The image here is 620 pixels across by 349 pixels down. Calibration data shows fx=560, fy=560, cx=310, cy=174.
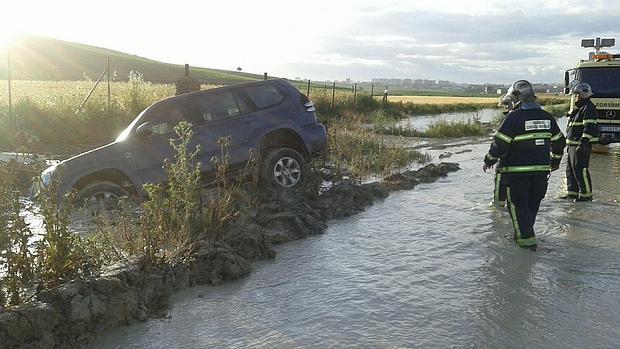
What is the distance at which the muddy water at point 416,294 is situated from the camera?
431 cm

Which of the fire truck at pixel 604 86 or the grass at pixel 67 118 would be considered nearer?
the grass at pixel 67 118

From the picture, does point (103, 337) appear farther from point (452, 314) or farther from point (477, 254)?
point (477, 254)

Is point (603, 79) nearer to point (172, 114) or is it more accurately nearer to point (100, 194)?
point (172, 114)

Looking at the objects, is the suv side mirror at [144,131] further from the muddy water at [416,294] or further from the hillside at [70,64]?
the hillside at [70,64]

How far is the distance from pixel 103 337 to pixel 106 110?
42.9 ft

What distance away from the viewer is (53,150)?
13484 millimetres

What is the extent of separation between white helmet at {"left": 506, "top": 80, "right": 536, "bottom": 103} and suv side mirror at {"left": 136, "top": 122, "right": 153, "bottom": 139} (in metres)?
5.03

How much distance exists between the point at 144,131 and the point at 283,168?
87.6 inches

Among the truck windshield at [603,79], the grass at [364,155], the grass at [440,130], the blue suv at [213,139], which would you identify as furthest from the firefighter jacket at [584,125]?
the grass at [440,130]

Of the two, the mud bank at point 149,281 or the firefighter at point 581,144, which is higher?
the firefighter at point 581,144

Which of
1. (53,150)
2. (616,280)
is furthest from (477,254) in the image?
(53,150)

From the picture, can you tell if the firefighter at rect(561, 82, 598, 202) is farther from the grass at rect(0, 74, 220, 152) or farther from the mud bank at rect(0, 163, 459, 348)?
the grass at rect(0, 74, 220, 152)

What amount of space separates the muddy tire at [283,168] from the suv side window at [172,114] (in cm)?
124

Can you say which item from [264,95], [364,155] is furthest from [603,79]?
[264,95]
